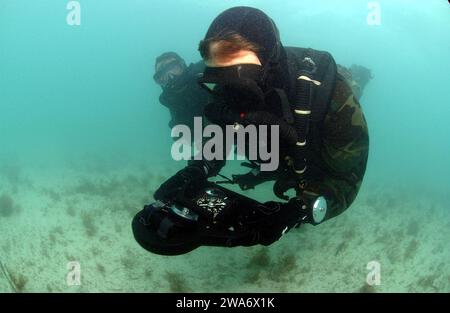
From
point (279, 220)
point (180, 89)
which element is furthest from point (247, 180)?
point (180, 89)

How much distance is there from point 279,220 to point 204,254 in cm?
405

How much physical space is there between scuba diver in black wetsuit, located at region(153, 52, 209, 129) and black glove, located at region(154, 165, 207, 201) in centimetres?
327

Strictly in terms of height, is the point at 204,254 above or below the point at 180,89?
below

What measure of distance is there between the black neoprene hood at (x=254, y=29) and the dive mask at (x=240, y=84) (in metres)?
0.15

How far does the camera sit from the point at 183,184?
10.0 feet

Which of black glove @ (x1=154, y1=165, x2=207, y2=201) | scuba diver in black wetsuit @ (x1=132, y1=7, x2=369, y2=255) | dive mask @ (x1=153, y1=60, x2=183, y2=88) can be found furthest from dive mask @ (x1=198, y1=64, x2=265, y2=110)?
dive mask @ (x1=153, y1=60, x2=183, y2=88)

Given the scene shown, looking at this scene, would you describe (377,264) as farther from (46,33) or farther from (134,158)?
(46,33)

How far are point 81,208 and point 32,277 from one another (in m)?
2.68

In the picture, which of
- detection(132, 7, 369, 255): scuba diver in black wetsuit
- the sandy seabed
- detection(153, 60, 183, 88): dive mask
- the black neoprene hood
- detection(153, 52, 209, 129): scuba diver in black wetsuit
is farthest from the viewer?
detection(153, 60, 183, 88): dive mask

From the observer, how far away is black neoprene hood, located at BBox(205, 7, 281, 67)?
103 inches

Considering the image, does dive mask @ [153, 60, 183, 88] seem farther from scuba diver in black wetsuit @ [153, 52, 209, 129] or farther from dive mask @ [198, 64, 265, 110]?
dive mask @ [198, 64, 265, 110]

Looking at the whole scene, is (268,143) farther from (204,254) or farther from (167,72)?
(167,72)

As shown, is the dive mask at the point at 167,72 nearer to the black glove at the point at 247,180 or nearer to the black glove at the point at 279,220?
the black glove at the point at 247,180
